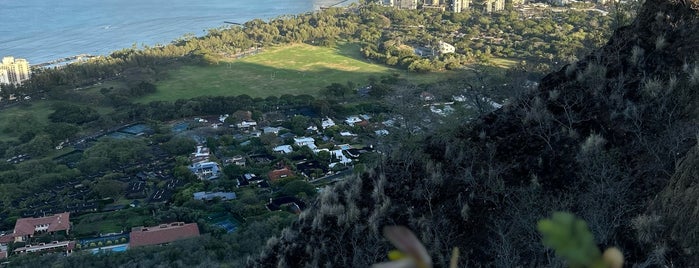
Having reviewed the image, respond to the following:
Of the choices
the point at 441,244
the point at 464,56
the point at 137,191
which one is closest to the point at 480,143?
the point at 441,244

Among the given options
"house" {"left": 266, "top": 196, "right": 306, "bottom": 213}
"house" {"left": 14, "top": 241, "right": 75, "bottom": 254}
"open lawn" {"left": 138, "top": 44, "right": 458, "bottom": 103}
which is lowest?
"house" {"left": 266, "top": 196, "right": 306, "bottom": 213}

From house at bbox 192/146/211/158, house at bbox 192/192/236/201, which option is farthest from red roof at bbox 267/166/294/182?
house at bbox 192/146/211/158

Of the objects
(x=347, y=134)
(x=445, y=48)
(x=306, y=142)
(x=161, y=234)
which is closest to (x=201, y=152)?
(x=306, y=142)

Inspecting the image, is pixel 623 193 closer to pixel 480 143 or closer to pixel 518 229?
pixel 518 229

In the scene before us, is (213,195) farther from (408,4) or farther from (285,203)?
(408,4)

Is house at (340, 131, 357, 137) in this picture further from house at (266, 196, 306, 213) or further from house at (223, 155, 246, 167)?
house at (266, 196, 306, 213)

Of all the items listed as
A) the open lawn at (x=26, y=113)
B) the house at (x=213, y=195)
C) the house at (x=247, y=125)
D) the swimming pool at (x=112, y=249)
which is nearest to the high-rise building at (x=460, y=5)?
the house at (x=247, y=125)
